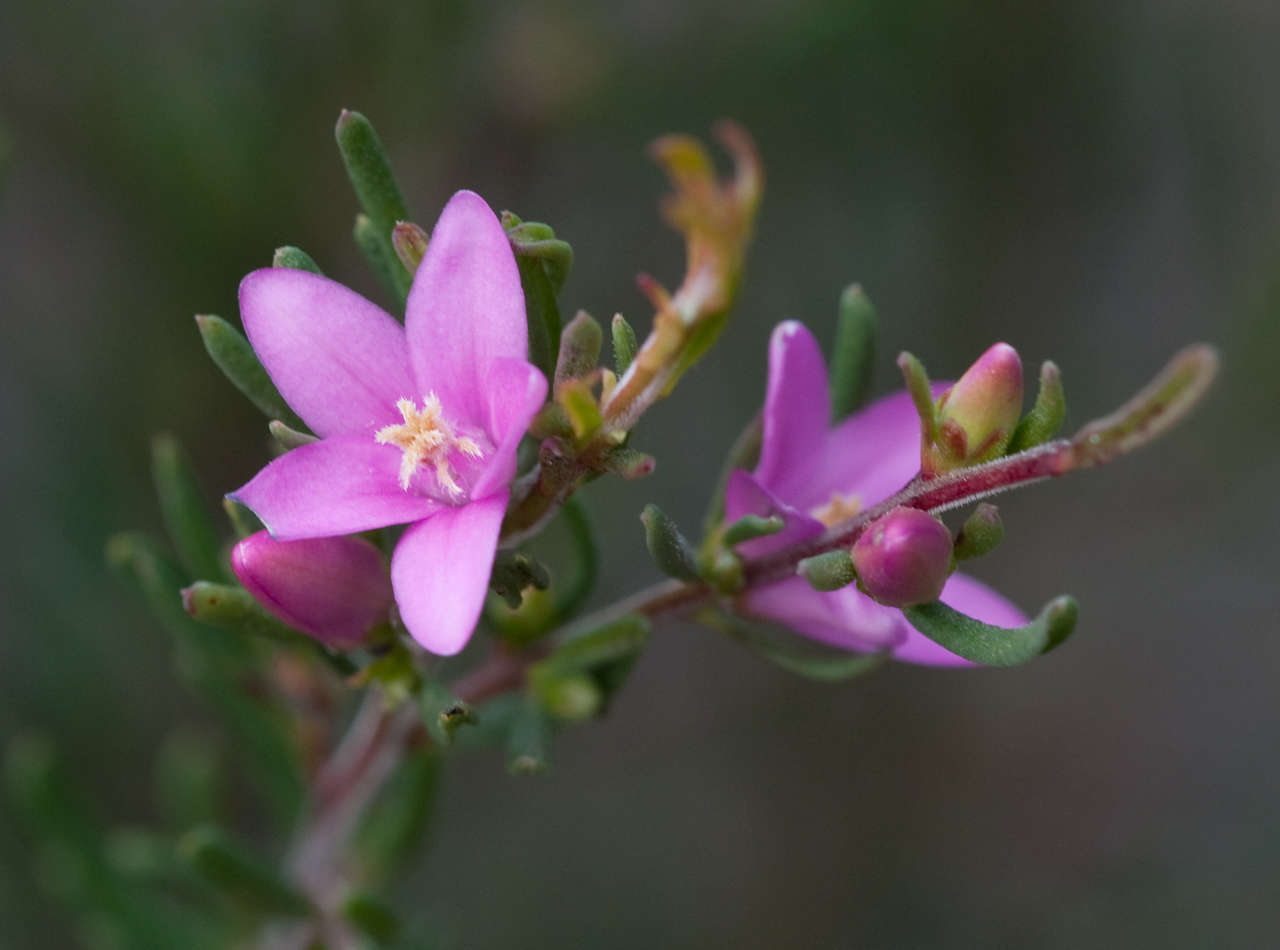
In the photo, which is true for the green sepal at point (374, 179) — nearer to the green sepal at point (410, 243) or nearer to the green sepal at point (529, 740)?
the green sepal at point (410, 243)

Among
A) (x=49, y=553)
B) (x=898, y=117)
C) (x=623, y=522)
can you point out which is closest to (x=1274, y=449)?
(x=898, y=117)

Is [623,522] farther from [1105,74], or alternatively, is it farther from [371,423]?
[371,423]

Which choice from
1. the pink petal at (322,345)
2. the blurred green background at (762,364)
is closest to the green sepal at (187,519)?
the pink petal at (322,345)

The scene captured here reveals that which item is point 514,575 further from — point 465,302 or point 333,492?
point 465,302

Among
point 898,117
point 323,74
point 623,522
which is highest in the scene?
point 898,117

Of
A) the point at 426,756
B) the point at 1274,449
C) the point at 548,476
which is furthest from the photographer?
the point at 1274,449

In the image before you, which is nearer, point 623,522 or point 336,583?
point 336,583
